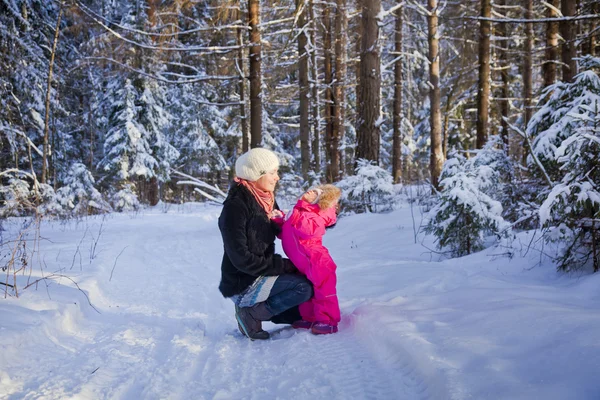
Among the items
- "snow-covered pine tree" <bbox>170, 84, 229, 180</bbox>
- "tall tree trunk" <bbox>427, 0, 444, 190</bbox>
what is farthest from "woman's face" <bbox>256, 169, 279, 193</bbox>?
"snow-covered pine tree" <bbox>170, 84, 229, 180</bbox>

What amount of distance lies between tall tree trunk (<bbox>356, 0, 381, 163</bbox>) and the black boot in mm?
5948

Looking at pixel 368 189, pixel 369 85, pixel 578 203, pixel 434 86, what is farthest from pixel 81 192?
pixel 578 203

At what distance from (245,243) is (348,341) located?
1058mm

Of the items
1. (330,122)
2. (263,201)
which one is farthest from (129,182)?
(263,201)

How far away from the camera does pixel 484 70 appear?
11.3 metres

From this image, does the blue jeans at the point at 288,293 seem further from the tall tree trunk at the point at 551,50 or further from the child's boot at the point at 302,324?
the tall tree trunk at the point at 551,50

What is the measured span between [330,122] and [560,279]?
11310 millimetres

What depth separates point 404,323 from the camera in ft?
8.83

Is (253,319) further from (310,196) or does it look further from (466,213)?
(466,213)

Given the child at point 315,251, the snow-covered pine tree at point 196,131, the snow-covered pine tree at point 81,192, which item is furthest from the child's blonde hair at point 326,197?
the snow-covered pine tree at point 196,131

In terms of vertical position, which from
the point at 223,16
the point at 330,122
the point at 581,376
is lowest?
the point at 581,376

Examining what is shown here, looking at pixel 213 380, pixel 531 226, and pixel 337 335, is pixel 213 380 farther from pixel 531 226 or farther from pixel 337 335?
pixel 531 226

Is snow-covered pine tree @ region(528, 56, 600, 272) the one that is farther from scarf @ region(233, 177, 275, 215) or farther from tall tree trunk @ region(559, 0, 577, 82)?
Answer: tall tree trunk @ region(559, 0, 577, 82)

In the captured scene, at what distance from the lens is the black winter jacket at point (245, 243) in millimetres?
2977
